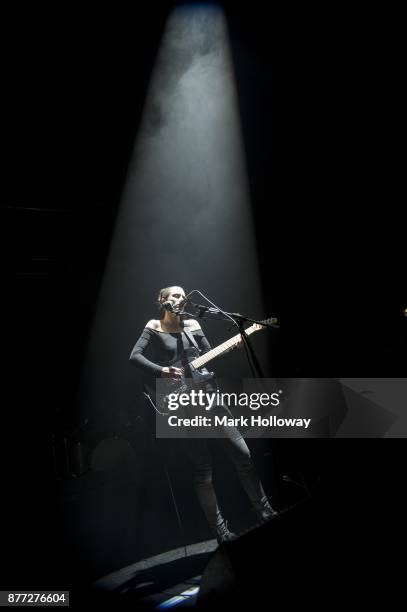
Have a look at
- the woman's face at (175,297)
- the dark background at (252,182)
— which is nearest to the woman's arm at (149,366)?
the woman's face at (175,297)

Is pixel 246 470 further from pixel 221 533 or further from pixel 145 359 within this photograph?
pixel 145 359

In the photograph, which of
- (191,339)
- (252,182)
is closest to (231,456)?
(191,339)

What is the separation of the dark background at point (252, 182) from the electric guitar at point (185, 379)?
162 cm

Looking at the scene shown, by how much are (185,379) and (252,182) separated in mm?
2584

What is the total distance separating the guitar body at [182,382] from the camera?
3.36 meters

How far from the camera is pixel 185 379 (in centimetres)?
339

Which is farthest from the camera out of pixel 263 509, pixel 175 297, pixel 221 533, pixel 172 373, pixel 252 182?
pixel 252 182

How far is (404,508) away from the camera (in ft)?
5.29

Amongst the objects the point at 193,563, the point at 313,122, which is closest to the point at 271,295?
the point at 313,122

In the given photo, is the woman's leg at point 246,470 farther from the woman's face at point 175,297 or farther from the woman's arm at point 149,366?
the woman's face at point 175,297

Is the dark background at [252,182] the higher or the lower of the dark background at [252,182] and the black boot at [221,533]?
the higher

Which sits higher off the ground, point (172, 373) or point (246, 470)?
point (172, 373)

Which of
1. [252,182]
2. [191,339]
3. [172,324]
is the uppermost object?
[252,182]

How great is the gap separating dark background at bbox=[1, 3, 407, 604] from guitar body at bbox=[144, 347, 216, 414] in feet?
5.42
